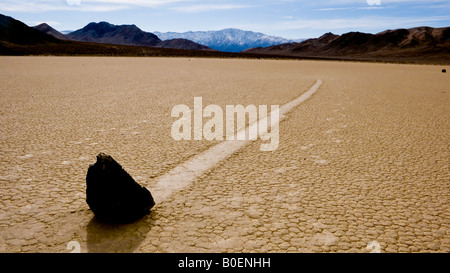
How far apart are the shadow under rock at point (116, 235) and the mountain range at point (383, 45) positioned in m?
97.6

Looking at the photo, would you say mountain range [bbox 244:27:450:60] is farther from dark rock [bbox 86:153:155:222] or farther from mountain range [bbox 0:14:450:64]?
dark rock [bbox 86:153:155:222]

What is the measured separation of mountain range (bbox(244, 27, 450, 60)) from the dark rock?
97.5 metres

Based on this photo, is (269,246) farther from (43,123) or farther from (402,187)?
(43,123)

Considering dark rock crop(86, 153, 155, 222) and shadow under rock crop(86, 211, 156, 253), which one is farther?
dark rock crop(86, 153, 155, 222)

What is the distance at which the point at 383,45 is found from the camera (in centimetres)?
11119

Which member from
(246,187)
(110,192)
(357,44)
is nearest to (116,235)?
(110,192)

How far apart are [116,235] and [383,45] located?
124422 mm

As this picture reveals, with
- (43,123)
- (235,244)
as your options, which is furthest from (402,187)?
(43,123)

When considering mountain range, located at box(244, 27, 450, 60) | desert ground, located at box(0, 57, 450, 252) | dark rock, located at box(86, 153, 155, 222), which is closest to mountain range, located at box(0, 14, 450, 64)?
mountain range, located at box(244, 27, 450, 60)

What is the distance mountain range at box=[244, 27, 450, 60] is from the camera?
9538 centimetres

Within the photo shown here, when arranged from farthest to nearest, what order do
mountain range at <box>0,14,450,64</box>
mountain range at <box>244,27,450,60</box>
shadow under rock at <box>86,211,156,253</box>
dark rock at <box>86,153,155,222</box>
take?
mountain range at <box>244,27,450,60</box>
mountain range at <box>0,14,450,64</box>
dark rock at <box>86,153,155,222</box>
shadow under rock at <box>86,211,156,253</box>

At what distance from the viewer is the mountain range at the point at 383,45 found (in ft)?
313

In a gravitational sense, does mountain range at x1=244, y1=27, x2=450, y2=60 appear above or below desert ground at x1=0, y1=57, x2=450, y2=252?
above

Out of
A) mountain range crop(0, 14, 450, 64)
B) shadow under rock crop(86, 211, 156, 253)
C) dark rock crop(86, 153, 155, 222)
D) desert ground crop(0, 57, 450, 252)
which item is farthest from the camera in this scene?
mountain range crop(0, 14, 450, 64)
